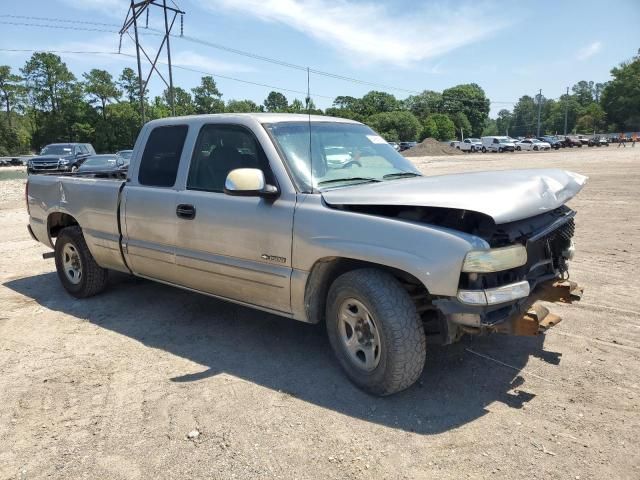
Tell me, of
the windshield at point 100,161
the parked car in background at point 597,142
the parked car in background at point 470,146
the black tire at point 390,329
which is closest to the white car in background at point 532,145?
the parked car in background at point 470,146

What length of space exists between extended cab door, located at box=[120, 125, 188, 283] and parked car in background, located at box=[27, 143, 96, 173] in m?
22.5

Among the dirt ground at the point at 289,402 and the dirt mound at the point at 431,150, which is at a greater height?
the dirt mound at the point at 431,150

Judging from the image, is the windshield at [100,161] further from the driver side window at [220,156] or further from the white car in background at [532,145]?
the white car in background at [532,145]

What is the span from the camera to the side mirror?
3482 millimetres

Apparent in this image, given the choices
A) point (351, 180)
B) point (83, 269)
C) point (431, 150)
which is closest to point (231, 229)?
point (351, 180)

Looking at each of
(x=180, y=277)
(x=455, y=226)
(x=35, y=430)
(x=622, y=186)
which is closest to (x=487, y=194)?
(x=455, y=226)

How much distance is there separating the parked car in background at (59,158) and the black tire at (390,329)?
25.0 m

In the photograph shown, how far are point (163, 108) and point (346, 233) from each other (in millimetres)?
91370

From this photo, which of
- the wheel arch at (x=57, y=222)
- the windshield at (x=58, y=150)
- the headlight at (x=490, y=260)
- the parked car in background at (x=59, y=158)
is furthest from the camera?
the windshield at (x=58, y=150)

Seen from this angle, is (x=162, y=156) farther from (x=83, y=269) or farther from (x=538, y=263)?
(x=538, y=263)

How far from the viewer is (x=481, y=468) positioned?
8.52 ft

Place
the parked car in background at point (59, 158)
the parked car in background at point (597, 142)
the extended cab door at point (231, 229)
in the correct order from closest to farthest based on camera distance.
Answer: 1. the extended cab door at point (231, 229)
2. the parked car in background at point (59, 158)
3. the parked car in background at point (597, 142)

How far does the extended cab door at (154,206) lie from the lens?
448 cm

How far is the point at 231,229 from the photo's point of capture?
391 centimetres
